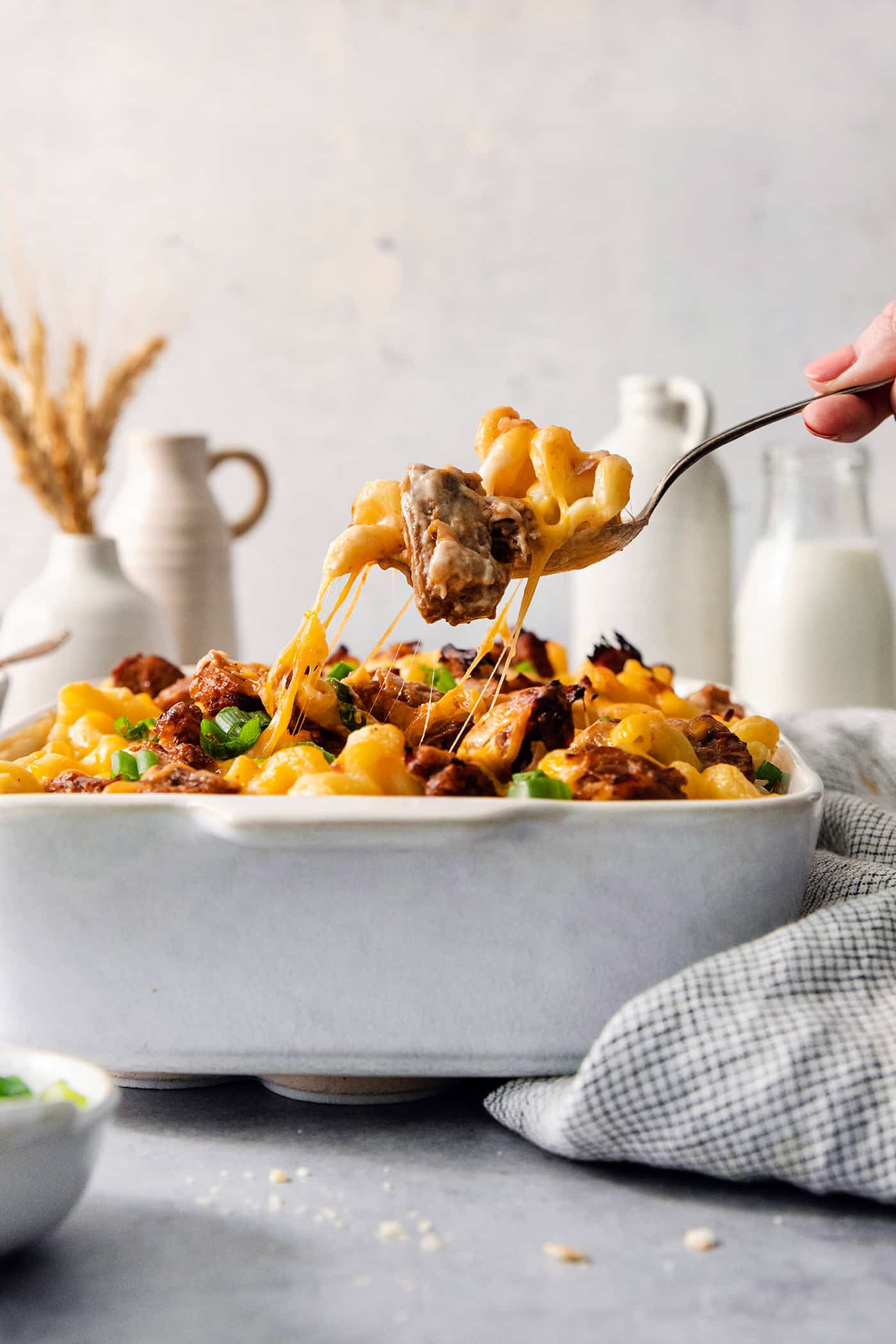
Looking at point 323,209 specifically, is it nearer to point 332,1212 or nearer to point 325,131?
point 325,131

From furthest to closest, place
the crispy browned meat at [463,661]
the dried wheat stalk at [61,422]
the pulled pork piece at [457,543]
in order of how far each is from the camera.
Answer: the dried wheat stalk at [61,422] → the crispy browned meat at [463,661] → the pulled pork piece at [457,543]

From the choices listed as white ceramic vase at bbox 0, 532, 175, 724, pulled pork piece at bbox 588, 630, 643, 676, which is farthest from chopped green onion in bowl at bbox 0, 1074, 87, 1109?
white ceramic vase at bbox 0, 532, 175, 724

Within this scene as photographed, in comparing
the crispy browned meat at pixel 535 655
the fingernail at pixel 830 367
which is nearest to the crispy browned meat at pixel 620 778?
the fingernail at pixel 830 367

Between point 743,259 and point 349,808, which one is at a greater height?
point 743,259

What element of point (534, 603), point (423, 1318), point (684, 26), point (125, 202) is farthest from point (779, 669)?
point (125, 202)

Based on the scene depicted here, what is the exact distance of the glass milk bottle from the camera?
4.04m

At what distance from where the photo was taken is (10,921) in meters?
1.83

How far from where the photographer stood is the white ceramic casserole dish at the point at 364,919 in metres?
1.74

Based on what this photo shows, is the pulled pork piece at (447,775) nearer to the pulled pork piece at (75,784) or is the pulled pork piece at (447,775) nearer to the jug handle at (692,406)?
the pulled pork piece at (75,784)

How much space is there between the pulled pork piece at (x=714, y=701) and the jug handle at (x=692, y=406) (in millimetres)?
1222

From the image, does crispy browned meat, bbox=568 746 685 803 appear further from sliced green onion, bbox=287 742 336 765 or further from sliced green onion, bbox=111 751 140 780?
sliced green onion, bbox=111 751 140 780

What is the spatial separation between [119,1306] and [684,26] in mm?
4989

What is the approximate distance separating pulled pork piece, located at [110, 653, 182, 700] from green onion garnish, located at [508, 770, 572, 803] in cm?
126

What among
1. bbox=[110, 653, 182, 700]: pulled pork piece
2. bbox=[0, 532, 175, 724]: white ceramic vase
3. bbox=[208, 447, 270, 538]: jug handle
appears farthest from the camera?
bbox=[208, 447, 270, 538]: jug handle
